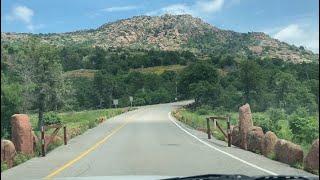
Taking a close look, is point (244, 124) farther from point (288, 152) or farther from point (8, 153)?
point (8, 153)

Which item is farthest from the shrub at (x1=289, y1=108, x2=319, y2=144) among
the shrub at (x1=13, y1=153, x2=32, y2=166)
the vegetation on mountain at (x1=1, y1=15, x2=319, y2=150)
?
the shrub at (x1=13, y1=153, x2=32, y2=166)

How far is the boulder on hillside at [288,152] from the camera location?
59.8 feet

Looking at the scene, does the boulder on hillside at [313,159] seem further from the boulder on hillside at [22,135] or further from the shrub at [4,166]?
the boulder on hillside at [22,135]

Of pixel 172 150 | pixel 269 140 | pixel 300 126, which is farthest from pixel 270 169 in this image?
pixel 300 126

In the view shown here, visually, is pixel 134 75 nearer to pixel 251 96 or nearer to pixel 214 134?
pixel 251 96

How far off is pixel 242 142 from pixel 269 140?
4.10 meters

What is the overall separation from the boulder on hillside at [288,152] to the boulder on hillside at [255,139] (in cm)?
303

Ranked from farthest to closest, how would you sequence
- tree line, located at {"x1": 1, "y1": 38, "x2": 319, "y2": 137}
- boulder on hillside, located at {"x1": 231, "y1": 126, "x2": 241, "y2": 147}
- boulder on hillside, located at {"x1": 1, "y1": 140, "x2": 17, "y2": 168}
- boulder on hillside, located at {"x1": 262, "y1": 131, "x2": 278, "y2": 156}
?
tree line, located at {"x1": 1, "y1": 38, "x2": 319, "y2": 137}
boulder on hillside, located at {"x1": 231, "y1": 126, "x2": 241, "y2": 147}
boulder on hillside, located at {"x1": 262, "y1": 131, "x2": 278, "y2": 156}
boulder on hillside, located at {"x1": 1, "y1": 140, "x2": 17, "y2": 168}

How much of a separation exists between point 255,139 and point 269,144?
6.79 ft

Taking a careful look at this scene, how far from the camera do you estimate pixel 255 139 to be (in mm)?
Result: 24125

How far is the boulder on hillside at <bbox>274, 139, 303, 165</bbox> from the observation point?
18219mm

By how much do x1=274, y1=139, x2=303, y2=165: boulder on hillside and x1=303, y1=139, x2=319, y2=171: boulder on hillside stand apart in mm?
1267

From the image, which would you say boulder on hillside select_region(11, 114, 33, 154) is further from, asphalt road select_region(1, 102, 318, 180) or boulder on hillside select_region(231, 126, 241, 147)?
boulder on hillside select_region(231, 126, 241, 147)

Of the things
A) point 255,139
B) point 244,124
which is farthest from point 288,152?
point 244,124
